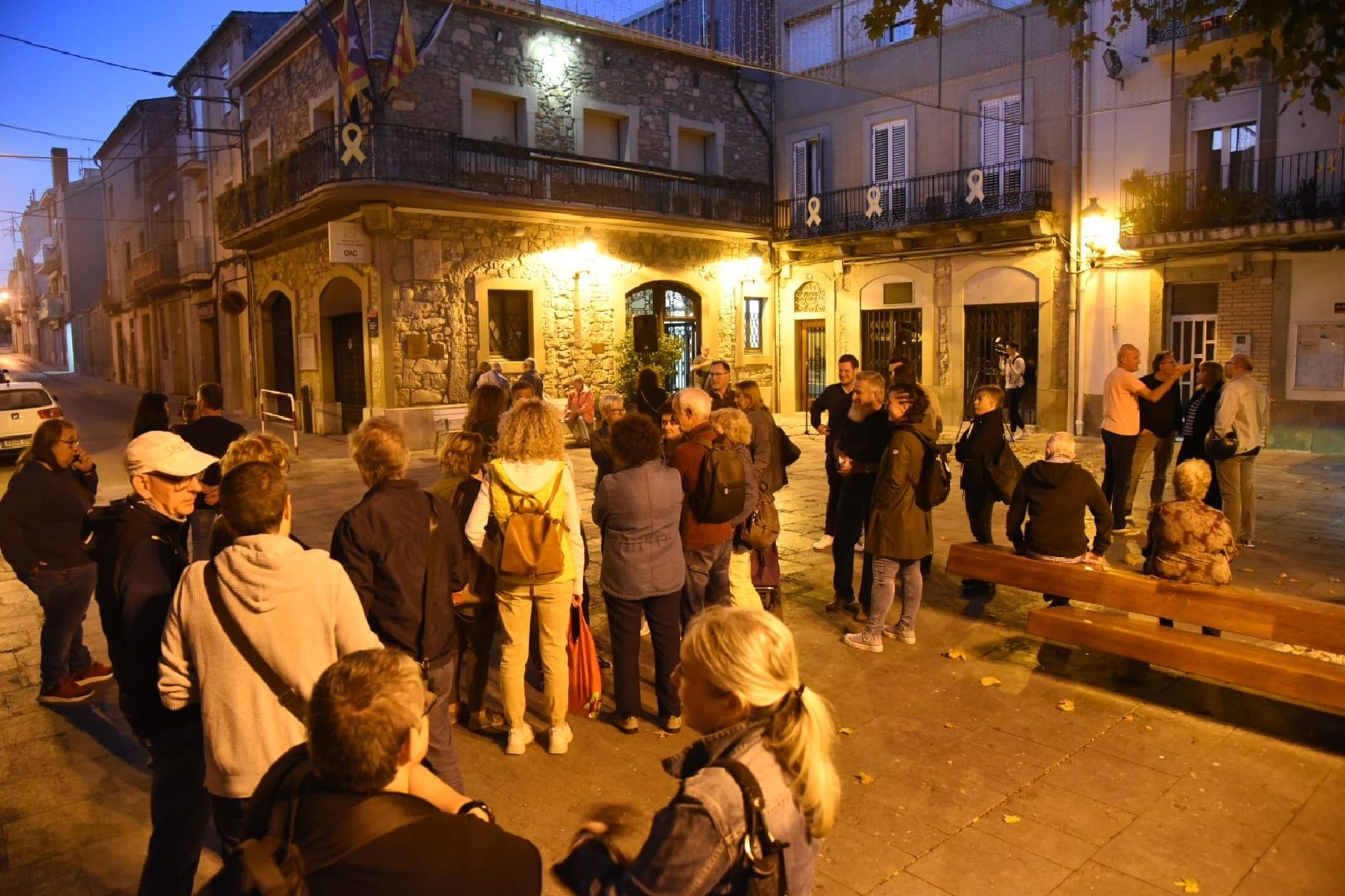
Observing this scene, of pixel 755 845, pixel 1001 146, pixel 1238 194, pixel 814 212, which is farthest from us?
pixel 814 212

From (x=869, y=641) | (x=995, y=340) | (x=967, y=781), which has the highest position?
(x=995, y=340)

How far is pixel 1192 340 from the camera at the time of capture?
1706 centimetres

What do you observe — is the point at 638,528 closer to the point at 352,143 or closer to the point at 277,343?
the point at 352,143

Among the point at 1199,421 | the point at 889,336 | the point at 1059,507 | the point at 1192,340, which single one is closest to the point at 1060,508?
the point at 1059,507

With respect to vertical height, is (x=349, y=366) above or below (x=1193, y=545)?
above

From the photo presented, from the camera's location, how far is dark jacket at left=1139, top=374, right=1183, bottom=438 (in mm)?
9117

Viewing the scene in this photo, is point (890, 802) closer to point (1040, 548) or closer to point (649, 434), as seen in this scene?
point (649, 434)

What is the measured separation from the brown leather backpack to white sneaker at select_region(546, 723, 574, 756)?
783 mm

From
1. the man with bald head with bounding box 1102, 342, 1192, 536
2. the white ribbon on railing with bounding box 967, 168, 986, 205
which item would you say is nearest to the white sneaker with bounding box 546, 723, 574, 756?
the man with bald head with bounding box 1102, 342, 1192, 536

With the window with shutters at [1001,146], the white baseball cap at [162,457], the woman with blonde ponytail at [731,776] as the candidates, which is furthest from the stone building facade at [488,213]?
the woman with blonde ponytail at [731,776]

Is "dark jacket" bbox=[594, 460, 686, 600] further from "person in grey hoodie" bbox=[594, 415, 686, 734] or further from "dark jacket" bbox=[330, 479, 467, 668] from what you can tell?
"dark jacket" bbox=[330, 479, 467, 668]

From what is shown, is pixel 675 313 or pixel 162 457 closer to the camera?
pixel 162 457

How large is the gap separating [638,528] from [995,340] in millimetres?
16269

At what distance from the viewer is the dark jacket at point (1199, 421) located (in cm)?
859
